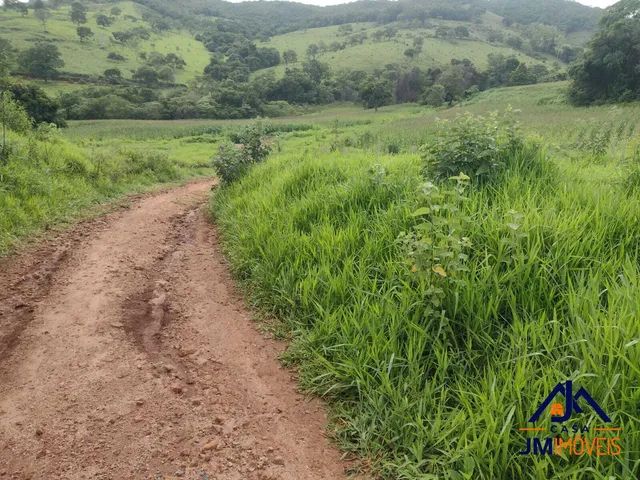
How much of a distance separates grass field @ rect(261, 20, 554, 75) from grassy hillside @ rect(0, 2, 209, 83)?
931 inches

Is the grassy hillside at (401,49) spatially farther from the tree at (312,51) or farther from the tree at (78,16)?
the tree at (78,16)

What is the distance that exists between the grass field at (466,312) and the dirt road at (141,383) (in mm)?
368

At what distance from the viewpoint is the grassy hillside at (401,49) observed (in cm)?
10150

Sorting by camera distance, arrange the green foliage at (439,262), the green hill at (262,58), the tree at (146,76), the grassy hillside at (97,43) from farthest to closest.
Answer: the grassy hillside at (97,43) < the tree at (146,76) < the green hill at (262,58) < the green foliage at (439,262)

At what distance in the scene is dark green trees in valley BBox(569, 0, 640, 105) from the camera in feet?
149

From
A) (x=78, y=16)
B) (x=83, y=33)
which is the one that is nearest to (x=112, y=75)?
(x=83, y=33)

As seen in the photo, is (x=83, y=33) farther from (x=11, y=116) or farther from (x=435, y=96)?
(x=11, y=116)

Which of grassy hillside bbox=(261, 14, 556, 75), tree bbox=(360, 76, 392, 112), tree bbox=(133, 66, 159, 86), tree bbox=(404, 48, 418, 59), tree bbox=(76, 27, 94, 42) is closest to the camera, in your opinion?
tree bbox=(360, 76, 392, 112)

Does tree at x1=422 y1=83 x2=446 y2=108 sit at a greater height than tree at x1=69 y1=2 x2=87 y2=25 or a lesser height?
lesser

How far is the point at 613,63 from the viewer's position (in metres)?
46.0

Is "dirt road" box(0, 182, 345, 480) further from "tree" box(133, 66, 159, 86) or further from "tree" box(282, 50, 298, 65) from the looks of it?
"tree" box(282, 50, 298, 65)

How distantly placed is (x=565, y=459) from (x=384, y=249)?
2.63 meters

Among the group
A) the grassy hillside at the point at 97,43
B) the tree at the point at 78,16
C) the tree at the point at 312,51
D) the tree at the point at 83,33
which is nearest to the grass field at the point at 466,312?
the grassy hillside at the point at 97,43

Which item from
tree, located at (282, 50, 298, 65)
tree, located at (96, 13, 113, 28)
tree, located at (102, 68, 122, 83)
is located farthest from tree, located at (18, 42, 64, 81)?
tree, located at (282, 50, 298, 65)
